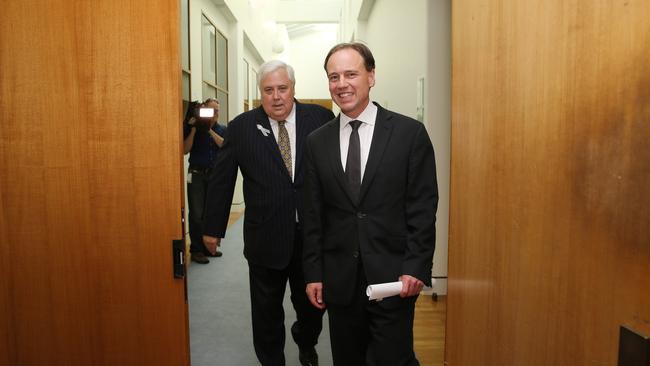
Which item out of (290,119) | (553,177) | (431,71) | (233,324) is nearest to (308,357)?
(233,324)

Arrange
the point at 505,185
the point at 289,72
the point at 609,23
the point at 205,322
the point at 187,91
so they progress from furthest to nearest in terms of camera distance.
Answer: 1. the point at 187,91
2. the point at 205,322
3. the point at 289,72
4. the point at 505,185
5. the point at 609,23

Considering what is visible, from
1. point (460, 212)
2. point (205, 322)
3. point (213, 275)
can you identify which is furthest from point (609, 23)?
point (213, 275)

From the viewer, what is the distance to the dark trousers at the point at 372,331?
1620 millimetres

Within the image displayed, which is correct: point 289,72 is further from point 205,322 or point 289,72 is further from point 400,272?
point 205,322

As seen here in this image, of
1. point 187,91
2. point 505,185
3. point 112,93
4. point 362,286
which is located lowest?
point 362,286

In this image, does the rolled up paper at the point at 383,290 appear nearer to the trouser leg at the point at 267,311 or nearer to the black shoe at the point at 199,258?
the trouser leg at the point at 267,311

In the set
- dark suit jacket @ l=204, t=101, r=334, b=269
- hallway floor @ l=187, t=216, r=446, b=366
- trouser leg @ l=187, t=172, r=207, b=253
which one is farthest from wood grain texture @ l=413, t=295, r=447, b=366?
trouser leg @ l=187, t=172, r=207, b=253

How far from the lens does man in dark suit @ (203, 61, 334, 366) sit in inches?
84.8

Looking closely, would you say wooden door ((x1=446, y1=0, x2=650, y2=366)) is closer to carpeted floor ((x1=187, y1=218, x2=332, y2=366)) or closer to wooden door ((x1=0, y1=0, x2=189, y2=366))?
wooden door ((x1=0, y1=0, x2=189, y2=366))

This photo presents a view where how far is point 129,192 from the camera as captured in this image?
1603mm

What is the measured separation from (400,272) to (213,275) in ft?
10.2

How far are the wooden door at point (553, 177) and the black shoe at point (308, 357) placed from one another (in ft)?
3.56

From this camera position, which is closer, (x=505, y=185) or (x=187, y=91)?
(x=505, y=185)

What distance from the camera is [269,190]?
2156 millimetres
